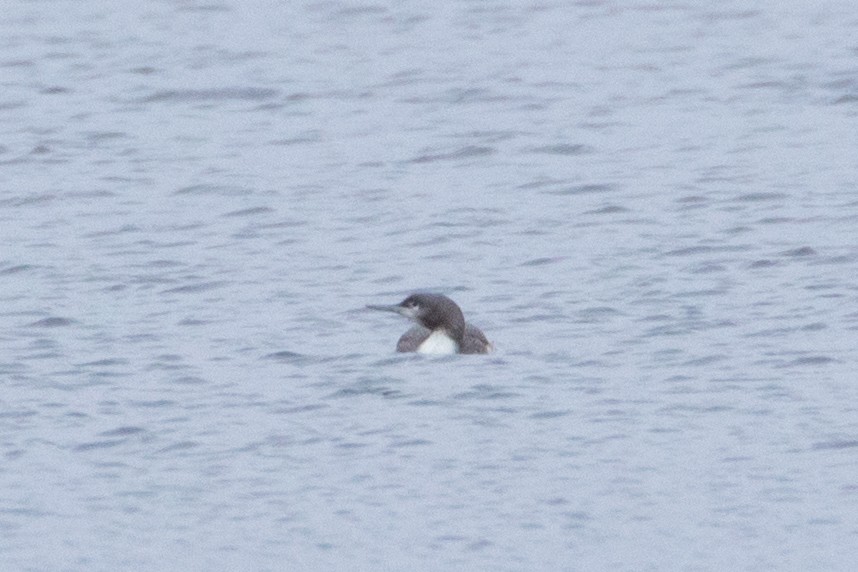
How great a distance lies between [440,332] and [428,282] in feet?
5.44

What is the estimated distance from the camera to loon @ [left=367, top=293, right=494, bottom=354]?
13.3 metres

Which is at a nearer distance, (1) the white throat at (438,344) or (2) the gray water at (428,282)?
(2) the gray water at (428,282)

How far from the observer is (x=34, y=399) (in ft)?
39.2

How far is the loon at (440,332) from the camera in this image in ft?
43.5

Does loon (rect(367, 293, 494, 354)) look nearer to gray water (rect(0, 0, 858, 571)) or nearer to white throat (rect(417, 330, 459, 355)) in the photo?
white throat (rect(417, 330, 459, 355))

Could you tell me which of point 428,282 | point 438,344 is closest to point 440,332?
point 438,344

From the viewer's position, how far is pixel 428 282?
15.0 meters

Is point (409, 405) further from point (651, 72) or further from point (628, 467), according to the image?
point (651, 72)

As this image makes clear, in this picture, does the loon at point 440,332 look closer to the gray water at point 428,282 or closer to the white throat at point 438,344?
the white throat at point 438,344

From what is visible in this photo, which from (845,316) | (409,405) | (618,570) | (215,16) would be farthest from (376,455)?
(215,16)

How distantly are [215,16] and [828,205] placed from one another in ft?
32.4

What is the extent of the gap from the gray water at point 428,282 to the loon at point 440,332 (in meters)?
0.17

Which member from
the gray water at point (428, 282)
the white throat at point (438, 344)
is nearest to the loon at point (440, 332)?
the white throat at point (438, 344)

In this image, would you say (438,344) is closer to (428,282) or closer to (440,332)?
(440,332)
